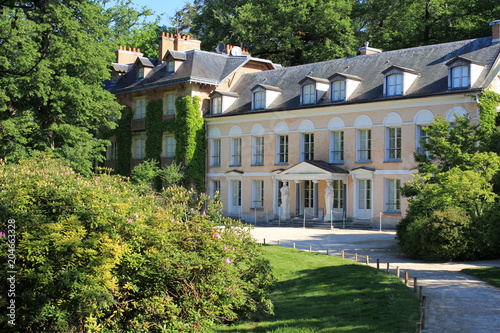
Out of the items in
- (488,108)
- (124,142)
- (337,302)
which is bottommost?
(337,302)

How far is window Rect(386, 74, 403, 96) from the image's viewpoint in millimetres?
33062

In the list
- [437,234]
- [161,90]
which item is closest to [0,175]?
[437,234]

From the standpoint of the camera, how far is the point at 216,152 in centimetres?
4259

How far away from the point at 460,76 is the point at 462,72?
210 millimetres

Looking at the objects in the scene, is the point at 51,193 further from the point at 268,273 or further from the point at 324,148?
the point at 324,148

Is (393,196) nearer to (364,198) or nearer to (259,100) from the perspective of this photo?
(364,198)

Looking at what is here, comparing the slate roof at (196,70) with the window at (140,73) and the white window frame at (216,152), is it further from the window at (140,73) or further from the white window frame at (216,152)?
the white window frame at (216,152)

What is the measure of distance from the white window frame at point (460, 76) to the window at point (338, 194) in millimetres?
8379

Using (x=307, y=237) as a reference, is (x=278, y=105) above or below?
above

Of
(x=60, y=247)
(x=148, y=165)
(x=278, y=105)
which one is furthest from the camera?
(x=148, y=165)

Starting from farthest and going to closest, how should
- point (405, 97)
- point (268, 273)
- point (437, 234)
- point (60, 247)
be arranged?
1. point (405, 97)
2. point (437, 234)
3. point (268, 273)
4. point (60, 247)

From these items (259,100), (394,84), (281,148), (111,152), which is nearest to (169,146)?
(111,152)

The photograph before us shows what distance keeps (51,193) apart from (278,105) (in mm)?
27498

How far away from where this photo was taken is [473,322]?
12.0 meters
